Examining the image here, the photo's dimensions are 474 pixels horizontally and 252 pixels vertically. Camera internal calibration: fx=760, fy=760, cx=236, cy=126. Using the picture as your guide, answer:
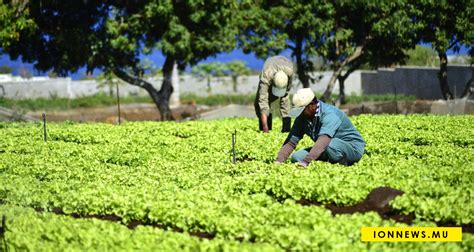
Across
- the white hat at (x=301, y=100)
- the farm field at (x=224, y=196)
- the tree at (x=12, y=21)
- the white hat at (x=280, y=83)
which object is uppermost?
the tree at (x=12, y=21)

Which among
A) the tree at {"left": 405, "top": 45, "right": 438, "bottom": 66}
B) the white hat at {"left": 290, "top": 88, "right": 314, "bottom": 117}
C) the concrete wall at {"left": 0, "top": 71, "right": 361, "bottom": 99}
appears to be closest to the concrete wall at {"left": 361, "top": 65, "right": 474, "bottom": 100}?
the concrete wall at {"left": 0, "top": 71, "right": 361, "bottom": 99}

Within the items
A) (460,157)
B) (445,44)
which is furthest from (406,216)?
(445,44)

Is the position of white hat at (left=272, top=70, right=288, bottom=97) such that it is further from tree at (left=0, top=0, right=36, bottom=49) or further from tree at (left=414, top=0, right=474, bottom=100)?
tree at (left=414, top=0, right=474, bottom=100)

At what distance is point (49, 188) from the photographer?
10.8 m

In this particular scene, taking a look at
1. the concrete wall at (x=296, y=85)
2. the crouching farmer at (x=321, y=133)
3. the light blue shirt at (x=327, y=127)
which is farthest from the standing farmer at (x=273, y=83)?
the concrete wall at (x=296, y=85)

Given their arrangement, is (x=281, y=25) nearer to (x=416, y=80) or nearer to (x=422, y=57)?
(x=416, y=80)

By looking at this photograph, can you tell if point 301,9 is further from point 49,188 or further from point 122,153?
point 49,188

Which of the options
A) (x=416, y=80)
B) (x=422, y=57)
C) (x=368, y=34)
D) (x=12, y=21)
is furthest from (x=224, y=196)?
(x=422, y=57)

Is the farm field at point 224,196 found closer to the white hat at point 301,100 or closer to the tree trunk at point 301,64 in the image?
the white hat at point 301,100

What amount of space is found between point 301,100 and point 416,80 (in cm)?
3222

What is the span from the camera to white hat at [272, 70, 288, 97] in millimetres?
16469

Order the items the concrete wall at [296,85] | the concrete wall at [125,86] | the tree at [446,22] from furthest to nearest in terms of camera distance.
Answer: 1. the concrete wall at [125,86]
2. the concrete wall at [296,85]
3. the tree at [446,22]

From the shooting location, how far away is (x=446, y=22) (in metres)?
28.0

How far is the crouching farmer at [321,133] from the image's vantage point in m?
10.6
